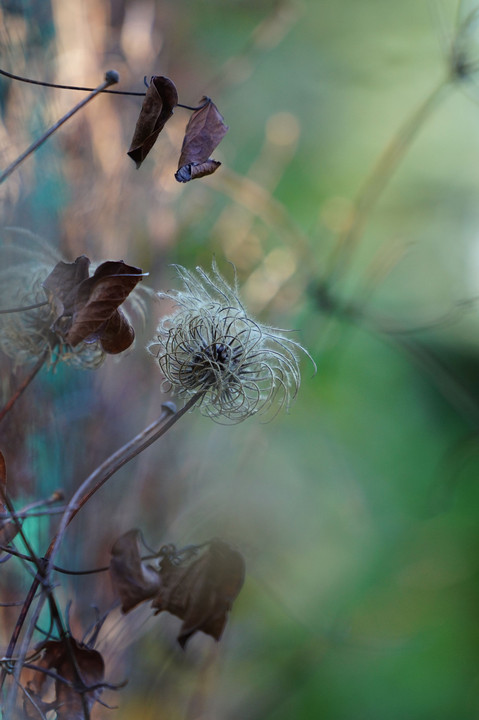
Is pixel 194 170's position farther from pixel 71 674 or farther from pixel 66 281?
pixel 71 674

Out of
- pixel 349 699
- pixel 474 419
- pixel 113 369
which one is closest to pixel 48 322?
pixel 113 369

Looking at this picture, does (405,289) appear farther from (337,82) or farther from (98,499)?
(98,499)

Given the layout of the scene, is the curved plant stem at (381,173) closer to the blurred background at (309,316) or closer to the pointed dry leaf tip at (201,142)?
the blurred background at (309,316)

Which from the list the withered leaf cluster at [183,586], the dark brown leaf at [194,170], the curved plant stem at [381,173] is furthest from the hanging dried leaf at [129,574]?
the curved plant stem at [381,173]

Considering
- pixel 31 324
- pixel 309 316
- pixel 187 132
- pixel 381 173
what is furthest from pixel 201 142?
pixel 381 173

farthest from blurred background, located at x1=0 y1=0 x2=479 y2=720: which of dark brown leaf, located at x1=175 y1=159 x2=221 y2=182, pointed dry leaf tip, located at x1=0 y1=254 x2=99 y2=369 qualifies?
dark brown leaf, located at x1=175 y1=159 x2=221 y2=182

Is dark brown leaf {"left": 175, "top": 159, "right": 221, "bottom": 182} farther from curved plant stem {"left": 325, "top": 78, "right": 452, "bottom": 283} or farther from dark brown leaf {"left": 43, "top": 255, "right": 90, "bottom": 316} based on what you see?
curved plant stem {"left": 325, "top": 78, "right": 452, "bottom": 283}

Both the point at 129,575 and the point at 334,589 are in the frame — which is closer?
the point at 129,575
